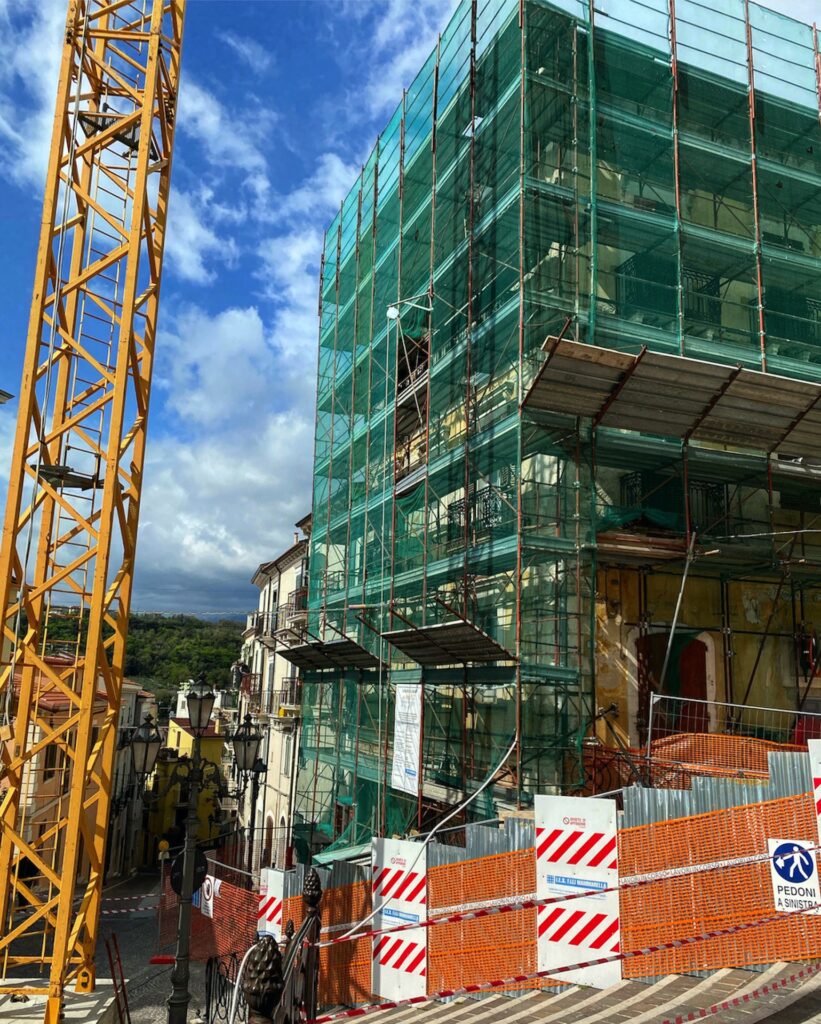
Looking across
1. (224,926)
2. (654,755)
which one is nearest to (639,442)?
(654,755)

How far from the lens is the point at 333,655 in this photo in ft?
69.2

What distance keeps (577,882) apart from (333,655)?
12509 mm

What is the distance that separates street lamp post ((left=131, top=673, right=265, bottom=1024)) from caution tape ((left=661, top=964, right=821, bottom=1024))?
5.92 metres

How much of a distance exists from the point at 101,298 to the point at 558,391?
722cm

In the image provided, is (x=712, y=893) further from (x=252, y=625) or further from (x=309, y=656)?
(x=252, y=625)

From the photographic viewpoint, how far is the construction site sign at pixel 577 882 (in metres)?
8.78

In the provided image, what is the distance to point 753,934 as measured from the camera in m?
7.76

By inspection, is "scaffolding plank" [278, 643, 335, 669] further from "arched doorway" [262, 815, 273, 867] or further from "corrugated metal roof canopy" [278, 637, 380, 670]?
"arched doorway" [262, 815, 273, 867]

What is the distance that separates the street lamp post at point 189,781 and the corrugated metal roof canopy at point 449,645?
10.4ft

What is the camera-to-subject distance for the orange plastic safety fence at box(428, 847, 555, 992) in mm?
9648

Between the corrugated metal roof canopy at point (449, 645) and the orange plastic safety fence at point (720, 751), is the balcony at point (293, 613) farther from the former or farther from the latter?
the orange plastic safety fence at point (720, 751)

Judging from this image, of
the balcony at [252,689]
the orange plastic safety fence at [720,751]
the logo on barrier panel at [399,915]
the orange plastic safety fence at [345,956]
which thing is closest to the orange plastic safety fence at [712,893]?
the logo on barrier panel at [399,915]

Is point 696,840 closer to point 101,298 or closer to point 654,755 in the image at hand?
point 654,755

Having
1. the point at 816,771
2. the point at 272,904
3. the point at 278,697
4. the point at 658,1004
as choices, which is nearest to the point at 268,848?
the point at 278,697
